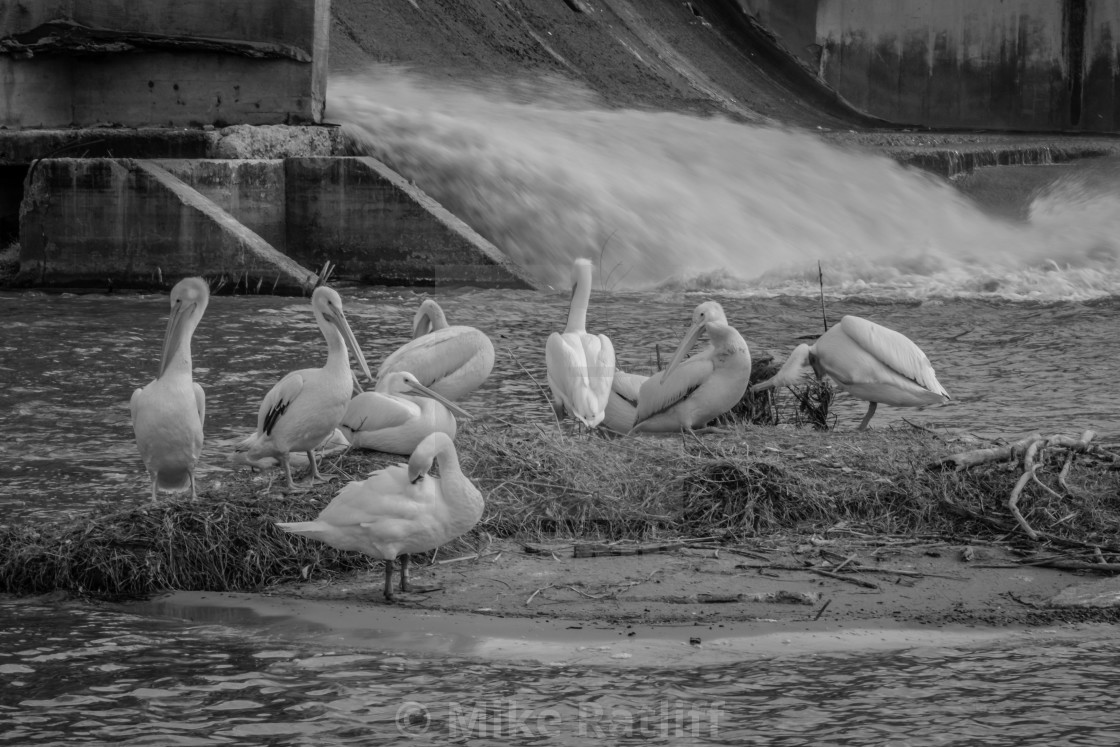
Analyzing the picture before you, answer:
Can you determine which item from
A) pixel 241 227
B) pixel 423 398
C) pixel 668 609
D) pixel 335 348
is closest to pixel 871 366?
pixel 423 398

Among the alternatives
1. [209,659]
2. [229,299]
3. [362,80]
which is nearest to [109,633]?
[209,659]

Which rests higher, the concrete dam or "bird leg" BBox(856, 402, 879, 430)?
the concrete dam

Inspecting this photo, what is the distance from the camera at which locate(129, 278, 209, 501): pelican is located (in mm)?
6430

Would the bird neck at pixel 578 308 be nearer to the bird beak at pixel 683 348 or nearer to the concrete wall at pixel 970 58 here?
the bird beak at pixel 683 348

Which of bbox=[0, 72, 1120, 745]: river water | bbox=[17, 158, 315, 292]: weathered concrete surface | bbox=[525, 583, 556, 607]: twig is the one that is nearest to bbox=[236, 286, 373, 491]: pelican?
bbox=[0, 72, 1120, 745]: river water

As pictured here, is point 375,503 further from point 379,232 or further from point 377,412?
point 379,232

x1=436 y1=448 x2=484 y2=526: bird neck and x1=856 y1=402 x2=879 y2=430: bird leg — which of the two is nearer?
x1=436 y1=448 x2=484 y2=526: bird neck

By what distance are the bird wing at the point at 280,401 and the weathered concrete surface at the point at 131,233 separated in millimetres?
7215

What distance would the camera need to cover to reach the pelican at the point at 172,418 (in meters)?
6.43

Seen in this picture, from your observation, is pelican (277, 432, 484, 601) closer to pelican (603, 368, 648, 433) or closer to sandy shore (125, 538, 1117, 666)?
sandy shore (125, 538, 1117, 666)

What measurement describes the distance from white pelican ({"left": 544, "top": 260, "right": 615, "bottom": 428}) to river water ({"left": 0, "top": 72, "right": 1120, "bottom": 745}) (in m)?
0.91

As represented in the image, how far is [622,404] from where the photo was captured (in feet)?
28.4

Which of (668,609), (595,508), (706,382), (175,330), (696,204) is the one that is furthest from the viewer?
(696,204)

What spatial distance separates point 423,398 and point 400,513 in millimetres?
1864
